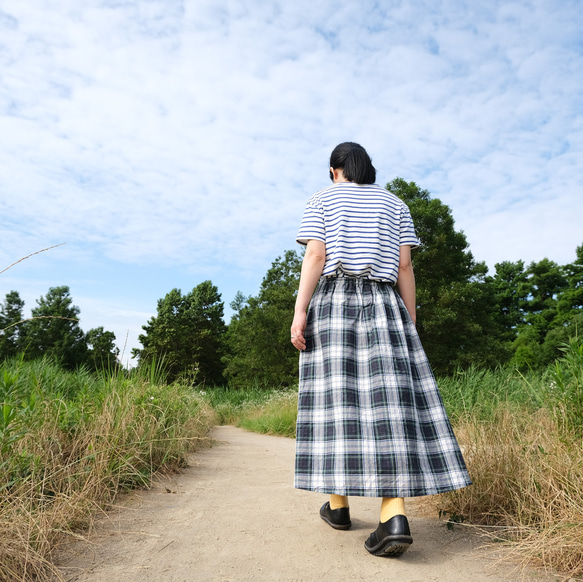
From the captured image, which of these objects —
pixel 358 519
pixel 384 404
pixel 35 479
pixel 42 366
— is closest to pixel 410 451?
pixel 384 404

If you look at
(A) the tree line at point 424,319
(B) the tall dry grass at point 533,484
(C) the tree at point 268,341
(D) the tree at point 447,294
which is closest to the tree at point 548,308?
(A) the tree line at point 424,319

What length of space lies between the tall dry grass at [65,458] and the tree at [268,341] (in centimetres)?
2024

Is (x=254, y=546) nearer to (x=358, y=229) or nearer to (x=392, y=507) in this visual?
(x=392, y=507)

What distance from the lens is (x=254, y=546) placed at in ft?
7.86

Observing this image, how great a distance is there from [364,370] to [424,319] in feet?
54.4

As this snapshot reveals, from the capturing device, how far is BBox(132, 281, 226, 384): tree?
34562 mm

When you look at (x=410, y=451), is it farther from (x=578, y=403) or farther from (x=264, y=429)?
(x=264, y=429)

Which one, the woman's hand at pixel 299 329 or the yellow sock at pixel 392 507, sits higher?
the woman's hand at pixel 299 329

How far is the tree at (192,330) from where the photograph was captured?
3456cm

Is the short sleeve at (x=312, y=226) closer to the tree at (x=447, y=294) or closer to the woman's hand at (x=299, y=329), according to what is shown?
the woman's hand at (x=299, y=329)

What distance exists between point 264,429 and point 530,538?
23.6 ft

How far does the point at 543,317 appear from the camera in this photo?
30312mm

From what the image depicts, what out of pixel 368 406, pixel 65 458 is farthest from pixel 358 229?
pixel 65 458

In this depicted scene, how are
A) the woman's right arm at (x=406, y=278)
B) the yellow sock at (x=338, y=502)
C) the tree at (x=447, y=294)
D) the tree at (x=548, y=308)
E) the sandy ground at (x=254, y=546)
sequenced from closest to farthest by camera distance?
1. the sandy ground at (x=254, y=546)
2. the yellow sock at (x=338, y=502)
3. the woman's right arm at (x=406, y=278)
4. the tree at (x=447, y=294)
5. the tree at (x=548, y=308)
